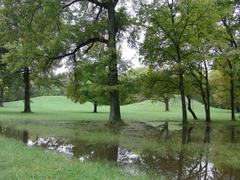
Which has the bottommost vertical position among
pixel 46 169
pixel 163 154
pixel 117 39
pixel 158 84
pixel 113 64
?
pixel 163 154

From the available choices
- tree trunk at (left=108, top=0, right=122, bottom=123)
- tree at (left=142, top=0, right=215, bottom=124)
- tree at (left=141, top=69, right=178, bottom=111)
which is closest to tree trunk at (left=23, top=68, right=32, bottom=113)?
tree at (left=141, top=69, right=178, bottom=111)

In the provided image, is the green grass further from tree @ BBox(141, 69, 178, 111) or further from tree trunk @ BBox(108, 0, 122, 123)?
tree @ BBox(141, 69, 178, 111)

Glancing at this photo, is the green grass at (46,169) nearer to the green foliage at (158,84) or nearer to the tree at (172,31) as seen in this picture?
the tree at (172,31)

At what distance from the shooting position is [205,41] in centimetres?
3206

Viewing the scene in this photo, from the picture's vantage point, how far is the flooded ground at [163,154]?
39.9 ft

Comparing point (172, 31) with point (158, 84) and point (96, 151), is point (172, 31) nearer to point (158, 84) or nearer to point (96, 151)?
point (158, 84)

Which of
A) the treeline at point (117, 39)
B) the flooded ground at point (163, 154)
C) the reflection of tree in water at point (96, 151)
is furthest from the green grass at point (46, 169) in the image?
the treeline at point (117, 39)

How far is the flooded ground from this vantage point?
12.2 m

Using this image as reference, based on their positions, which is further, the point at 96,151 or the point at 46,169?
the point at 96,151

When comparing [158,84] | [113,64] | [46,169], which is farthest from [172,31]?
[46,169]

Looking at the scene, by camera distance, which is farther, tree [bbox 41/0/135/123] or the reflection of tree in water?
tree [bbox 41/0/135/123]

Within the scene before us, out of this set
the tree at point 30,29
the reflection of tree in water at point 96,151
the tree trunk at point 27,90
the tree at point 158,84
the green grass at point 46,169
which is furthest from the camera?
the tree trunk at point 27,90

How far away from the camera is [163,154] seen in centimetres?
1551

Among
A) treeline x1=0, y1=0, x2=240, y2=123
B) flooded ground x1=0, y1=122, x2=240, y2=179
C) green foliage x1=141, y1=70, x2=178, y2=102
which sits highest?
treeline x1=0, y1=0, x2=240, y2=123
